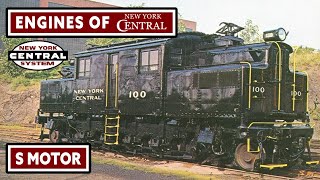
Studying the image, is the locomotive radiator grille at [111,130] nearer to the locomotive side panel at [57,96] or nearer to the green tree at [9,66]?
the locomotive side panel at [57,96]

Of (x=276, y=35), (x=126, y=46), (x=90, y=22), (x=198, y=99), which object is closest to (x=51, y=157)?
(x=90, y=22)

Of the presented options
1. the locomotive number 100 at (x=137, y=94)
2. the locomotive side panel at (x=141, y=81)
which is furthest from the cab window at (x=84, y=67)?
the locomotive number 100 at (x=137, y=94)

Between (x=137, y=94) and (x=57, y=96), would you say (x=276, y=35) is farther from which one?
(x=57, y=96)

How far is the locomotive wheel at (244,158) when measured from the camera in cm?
1127

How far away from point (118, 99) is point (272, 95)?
5.69 meters

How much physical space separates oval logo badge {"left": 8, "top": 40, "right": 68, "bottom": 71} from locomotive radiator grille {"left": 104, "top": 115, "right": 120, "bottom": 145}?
6256 millimetres

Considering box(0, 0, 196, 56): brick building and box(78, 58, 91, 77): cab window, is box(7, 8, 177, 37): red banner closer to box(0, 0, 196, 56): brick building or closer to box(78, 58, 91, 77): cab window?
box(78, 58, 91, 77): cab window

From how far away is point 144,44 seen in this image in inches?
554

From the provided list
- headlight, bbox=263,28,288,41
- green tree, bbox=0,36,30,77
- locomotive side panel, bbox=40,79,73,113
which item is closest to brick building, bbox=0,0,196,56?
green tree, bbox=0,36,30,77

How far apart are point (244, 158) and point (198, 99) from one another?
2.20 m

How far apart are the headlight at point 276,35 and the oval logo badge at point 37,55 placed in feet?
20.8

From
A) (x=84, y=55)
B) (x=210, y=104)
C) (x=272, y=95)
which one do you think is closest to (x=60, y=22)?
(x=210, y=104)

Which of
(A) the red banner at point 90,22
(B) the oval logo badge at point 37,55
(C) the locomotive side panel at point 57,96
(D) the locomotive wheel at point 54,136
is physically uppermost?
(A) the red banner at point 90,22

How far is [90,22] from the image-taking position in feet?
23.7
